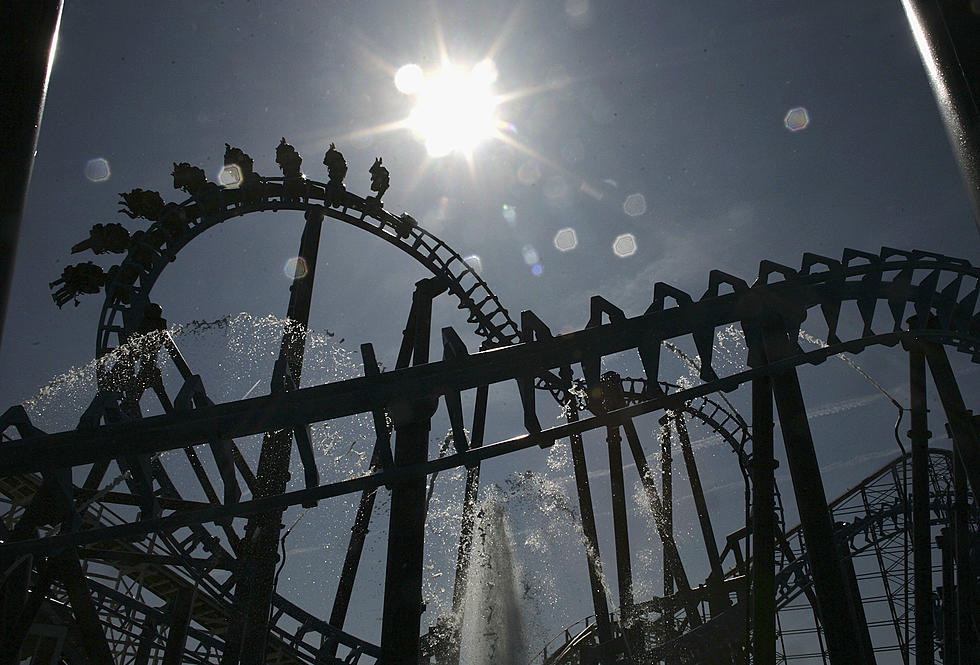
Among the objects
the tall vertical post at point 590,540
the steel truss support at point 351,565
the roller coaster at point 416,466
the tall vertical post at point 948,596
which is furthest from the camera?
the tall vertical post at point 590,540

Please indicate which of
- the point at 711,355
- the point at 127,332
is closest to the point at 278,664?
the point at 127,332

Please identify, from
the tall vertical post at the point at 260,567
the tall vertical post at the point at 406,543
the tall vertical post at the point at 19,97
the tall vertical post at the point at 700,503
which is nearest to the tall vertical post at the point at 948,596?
the tall vertical post at the point at 700,503

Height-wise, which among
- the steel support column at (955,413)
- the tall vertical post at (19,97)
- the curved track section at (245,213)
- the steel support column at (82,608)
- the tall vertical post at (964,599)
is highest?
the curved track section at (245,213)

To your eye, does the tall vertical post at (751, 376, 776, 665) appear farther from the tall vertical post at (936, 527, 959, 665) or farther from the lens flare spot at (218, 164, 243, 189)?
the lens flare spot at (218, 164, 243, 189)

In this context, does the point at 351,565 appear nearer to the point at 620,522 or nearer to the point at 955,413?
the point at 620,522

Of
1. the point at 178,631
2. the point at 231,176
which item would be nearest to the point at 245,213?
the point at 231,176

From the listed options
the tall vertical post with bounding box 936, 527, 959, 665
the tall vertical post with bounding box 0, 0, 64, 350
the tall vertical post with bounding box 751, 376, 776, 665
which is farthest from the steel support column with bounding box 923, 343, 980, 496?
the tall vertical post with bounding box 0, 0, 64, 350

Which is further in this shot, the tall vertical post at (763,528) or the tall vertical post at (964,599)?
the tall vertical post at (964,599)

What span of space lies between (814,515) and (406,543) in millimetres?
3307

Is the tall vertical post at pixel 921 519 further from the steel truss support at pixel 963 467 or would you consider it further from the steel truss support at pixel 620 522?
the steel truss support at pixel 620 522

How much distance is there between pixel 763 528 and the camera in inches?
216

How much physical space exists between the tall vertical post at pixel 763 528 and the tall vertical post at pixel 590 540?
5936mm

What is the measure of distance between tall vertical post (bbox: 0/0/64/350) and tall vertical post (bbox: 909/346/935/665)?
9625 millimetres

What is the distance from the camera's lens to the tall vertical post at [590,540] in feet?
40.3
